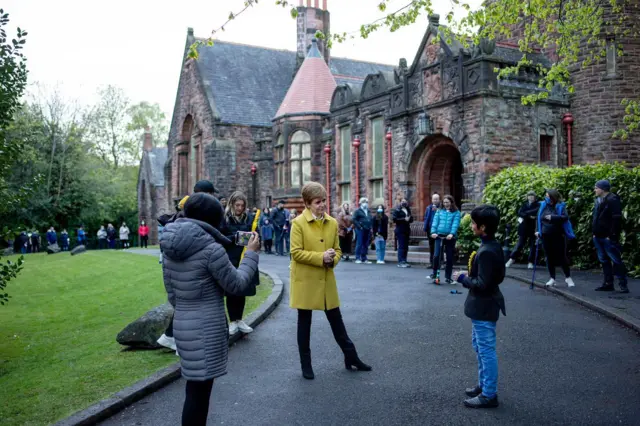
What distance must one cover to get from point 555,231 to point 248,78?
1148 inches

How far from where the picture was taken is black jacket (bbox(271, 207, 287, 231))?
22672mm

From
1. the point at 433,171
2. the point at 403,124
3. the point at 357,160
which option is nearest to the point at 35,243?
the point at 357,160

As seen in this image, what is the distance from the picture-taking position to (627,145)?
19.6m

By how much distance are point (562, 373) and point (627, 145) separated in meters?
16.0

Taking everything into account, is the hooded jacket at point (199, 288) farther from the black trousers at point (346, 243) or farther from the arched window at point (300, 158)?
the arched window at point (300, 158)

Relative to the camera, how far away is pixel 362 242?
18188 millimetres

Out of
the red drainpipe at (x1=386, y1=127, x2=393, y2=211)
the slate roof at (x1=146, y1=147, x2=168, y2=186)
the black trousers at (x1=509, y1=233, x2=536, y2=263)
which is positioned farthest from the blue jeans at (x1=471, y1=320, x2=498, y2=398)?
the slate roof at (x1=146, y1=147, x2=168, y2=186)

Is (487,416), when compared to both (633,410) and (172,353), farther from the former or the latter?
(172,353)

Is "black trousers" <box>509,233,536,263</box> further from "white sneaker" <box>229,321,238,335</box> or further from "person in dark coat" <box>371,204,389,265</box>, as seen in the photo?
"white sneaker" <box>229,321,238,335</box>

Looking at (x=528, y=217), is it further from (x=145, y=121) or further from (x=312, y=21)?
(x=145, y=121)

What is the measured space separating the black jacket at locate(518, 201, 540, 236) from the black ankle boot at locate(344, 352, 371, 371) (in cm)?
921

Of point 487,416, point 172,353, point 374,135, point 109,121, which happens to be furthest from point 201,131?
point 487,416

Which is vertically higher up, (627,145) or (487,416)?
(627,145)

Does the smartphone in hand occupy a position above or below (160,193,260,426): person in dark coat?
above
